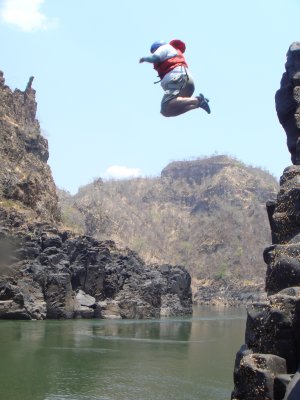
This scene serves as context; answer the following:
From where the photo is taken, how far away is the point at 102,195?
192875 mm

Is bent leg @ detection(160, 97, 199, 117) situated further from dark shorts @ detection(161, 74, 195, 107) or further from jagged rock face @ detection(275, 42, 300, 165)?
jagged rock face @ detection(275, 42, 300, 165)

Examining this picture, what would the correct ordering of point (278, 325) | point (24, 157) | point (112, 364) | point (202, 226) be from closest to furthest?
point (278, 325)
point (112, 364)
point (24, 157)
point (202, 226)

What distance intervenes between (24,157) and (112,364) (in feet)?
201

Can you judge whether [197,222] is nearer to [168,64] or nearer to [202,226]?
[202,226]

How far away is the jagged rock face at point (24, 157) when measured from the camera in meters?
79.9

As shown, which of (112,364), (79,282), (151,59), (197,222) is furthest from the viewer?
(197,222)

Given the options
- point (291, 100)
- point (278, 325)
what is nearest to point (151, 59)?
point (278, 325)

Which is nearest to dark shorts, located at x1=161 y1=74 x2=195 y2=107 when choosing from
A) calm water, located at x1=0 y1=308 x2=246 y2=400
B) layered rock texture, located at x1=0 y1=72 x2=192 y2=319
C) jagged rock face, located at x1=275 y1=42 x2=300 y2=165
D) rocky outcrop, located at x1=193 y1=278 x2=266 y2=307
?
jagged rock face, located at x1=275 y1=42 x2=300 y2=165

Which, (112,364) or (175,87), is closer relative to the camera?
(175,87)

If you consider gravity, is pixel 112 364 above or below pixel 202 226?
below

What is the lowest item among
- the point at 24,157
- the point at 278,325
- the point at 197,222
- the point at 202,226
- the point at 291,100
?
the point at 278,325

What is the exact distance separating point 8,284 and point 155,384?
37525 mm

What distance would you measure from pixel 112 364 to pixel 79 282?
1751 inches

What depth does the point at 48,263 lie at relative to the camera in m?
68.6
